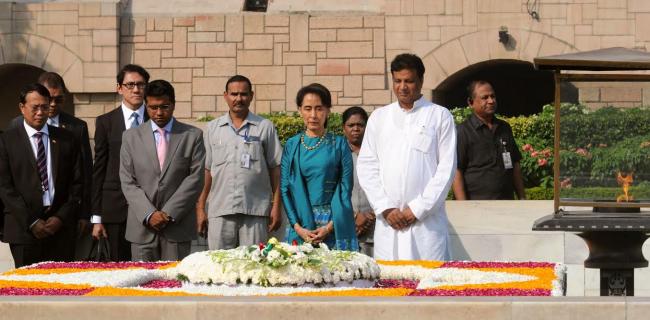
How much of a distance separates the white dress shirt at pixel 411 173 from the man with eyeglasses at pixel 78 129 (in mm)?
2027

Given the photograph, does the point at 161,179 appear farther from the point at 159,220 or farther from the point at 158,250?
the point at 158,250

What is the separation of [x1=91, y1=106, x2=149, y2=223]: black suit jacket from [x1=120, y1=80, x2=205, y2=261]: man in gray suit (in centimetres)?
33

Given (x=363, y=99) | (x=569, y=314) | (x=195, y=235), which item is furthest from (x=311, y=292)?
(x=363, y=99)

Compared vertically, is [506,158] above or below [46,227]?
above

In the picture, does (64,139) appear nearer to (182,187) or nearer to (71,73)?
(182,187)

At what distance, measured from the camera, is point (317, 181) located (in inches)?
423

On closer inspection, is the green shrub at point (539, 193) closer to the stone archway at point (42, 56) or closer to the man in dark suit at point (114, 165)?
the man in dark suit at point (114, 165)

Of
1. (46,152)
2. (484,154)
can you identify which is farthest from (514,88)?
(46,152)

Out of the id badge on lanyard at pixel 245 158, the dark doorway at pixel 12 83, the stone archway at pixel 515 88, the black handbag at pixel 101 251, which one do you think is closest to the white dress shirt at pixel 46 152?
the black handbag at pixel 101 251

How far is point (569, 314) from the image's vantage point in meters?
7.35

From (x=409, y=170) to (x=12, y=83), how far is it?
50.5ft

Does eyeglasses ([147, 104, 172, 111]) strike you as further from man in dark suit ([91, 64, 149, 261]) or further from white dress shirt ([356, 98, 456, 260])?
white dress shirt ([356, 98, 456, 260])

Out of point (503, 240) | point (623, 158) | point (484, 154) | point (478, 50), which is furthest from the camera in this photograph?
Answer: point (478, 50)

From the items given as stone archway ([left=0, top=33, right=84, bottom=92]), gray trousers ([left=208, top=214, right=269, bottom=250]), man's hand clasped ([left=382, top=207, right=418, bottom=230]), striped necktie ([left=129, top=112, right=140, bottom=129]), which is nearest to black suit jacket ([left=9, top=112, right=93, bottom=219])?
striped necktie ([left=129, top=112, right=140, bottom=129])
